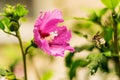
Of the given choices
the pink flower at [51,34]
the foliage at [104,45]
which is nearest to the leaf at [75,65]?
the foliage at [104,45]

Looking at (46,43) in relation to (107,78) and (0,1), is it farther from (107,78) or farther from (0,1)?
(0,1)

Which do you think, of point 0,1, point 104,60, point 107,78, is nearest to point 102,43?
point 104,60

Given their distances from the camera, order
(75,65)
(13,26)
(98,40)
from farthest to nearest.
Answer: (75,65) < (98,40) < (13,26)

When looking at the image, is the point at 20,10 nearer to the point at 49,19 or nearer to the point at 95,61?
the point at 49,19

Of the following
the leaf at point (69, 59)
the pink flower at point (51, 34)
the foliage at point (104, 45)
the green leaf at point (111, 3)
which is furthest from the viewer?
the leaf at point (69, 59)

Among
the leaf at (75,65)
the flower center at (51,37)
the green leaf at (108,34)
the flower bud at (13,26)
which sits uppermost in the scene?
the flower bud at (13,26)

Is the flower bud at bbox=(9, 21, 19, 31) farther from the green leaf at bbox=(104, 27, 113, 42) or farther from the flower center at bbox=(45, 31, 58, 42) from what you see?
the green leaf at bbox=(104, 27, 113, 42)

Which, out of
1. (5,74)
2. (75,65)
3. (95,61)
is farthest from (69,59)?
(5,74)

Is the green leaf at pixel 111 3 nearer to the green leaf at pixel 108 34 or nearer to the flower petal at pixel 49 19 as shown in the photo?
the green leaf at pixel 108 34

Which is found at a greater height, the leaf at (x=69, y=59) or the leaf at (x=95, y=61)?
the leaf at (x=95, y=61)

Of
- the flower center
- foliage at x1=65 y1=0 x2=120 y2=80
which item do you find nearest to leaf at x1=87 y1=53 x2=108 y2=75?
foliage at x1=65 y1=0 x2=120 y2=80
